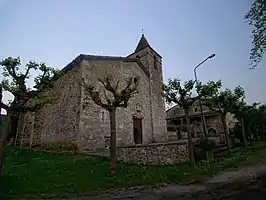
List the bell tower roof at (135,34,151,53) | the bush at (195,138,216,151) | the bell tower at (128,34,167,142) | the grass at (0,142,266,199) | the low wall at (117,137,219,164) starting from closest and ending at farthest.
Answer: the grass at (0,142,266,199) → the low wall at (117,137,219,164) → the bush at (195,138,216,151) → the bell tower at (128,34,167,142) → the bell tower roof at (135,34,151,53)

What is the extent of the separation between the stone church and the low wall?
4.44 metres

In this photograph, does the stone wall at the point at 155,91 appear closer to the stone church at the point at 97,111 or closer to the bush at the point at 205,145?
the stone church at the point at 97,111

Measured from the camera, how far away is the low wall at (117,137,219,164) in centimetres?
1384

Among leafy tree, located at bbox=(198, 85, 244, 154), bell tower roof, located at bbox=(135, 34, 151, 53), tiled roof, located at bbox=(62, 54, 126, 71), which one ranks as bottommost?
leafy tree, located at bbox=(198, 85, 244, 154)

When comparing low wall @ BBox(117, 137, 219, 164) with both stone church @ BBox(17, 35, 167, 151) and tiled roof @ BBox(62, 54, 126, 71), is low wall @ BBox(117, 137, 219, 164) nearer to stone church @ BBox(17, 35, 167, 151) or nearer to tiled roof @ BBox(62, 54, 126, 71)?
stone church @ BBox(17, 35, 167, 151)

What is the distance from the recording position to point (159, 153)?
45.6 feet

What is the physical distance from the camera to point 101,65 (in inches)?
845

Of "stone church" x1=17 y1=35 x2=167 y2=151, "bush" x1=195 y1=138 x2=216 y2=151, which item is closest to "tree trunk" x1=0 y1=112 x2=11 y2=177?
"stone church" x1=17 y1=35 x2=167 y2=151

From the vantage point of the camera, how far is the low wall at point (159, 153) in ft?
45.4

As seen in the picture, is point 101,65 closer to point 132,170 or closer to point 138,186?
point 132,170

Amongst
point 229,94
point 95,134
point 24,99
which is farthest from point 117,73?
point 24,99

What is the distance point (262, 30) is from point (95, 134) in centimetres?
1415

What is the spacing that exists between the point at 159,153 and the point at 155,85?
13.4 meters

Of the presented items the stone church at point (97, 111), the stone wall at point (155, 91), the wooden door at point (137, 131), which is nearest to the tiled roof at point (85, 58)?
the stone church at point (97, 111)
